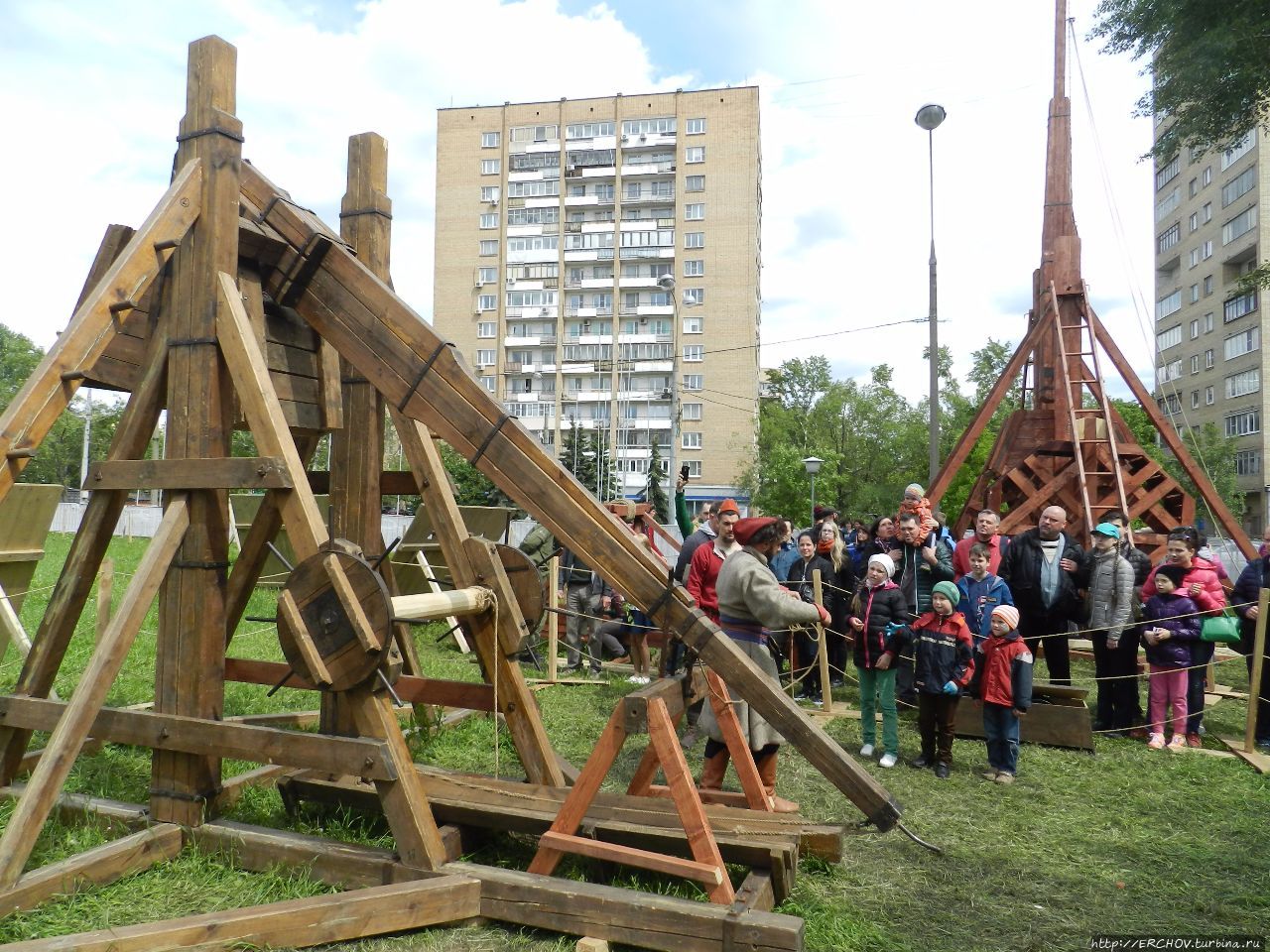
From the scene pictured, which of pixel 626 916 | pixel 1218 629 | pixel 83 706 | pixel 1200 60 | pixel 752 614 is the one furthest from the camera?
pixel 1200 60

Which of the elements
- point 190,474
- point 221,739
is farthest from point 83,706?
point 190,474

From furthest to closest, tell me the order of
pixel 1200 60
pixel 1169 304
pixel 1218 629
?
pixel 1169 304 < pixel 1200 60 < pixel 1218 629

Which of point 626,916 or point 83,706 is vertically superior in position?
point 83,706

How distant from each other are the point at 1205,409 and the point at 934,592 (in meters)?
61.2

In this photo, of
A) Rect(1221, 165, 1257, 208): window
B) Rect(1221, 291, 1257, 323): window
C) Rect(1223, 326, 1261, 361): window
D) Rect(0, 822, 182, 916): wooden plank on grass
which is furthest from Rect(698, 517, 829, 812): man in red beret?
Rect(1223, 326, 1261, 361): window

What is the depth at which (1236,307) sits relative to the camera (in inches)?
2061

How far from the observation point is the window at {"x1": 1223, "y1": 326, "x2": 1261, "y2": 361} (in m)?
50.4

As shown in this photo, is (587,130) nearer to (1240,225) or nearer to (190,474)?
(1240,225)

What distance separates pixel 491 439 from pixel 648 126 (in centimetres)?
6117

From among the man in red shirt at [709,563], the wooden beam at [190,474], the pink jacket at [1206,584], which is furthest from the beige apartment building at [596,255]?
the wooden beam at [190,474]

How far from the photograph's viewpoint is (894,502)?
149 feet

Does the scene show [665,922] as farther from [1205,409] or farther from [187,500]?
[1205,409]

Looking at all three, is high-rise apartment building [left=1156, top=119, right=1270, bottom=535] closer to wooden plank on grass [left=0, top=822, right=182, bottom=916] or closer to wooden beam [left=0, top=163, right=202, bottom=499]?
wooden beam [left=0, top=163, right=202, bottom=499]

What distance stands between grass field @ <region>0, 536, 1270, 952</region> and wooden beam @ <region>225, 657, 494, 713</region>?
0.65m
